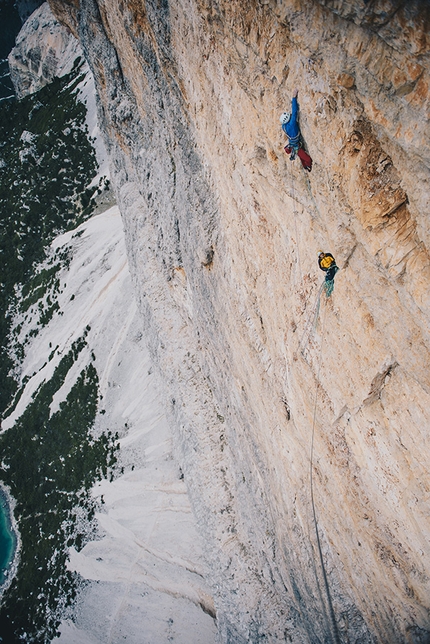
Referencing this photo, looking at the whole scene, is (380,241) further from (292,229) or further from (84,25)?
(84,25)

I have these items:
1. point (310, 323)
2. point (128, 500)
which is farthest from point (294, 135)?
point (128, 500)

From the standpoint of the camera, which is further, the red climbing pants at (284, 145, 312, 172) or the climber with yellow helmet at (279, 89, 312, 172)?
the red climbing pants at (284, 145, 312, 172)

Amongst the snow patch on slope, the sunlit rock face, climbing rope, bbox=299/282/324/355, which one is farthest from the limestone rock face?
climbing rope, bbox=299/282/324/355

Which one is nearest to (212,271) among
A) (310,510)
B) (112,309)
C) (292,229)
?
(292,229)

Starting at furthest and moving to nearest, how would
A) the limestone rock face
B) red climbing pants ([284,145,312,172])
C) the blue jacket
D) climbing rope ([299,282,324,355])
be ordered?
the limestone rock face, climbing rope ([299,282,324,355]), red climbing pants ([284,145,312,172]), the blue jacket

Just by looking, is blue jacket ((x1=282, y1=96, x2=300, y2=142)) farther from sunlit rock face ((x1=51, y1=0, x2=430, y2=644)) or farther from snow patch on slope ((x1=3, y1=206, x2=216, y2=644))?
snow patch on slope ((x1=3, y1=206, x2=216, y2=644))

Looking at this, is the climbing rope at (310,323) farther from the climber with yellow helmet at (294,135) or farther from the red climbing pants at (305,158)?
the climber with yellow helmet at (294,135)

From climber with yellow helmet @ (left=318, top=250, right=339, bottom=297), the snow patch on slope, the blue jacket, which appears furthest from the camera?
the snow patch on slope

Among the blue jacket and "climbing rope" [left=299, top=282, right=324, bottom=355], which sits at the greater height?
the blue jacket
